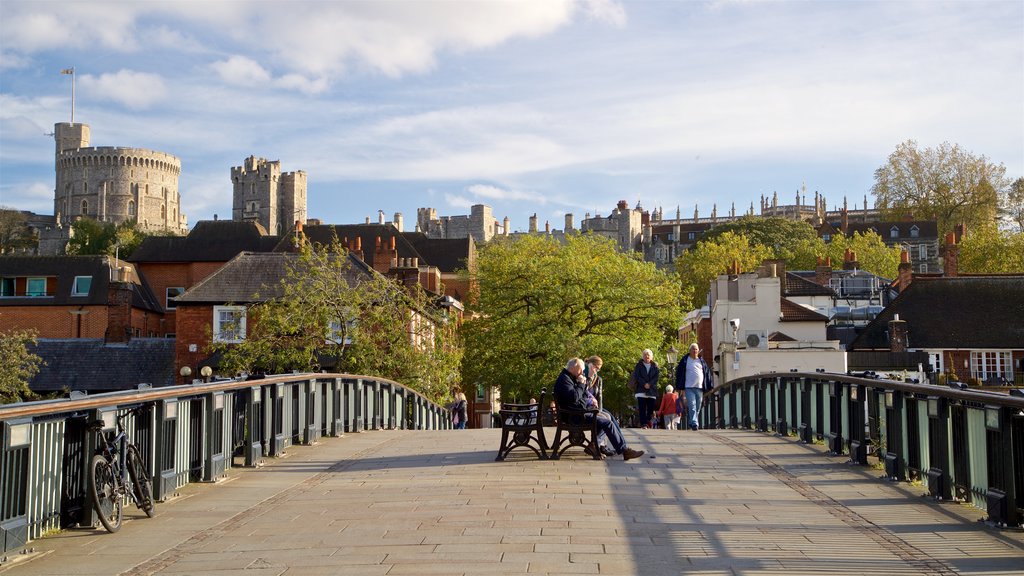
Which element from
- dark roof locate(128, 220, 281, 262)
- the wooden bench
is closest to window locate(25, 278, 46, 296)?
dark roof locate(128, 220, 281, 262)

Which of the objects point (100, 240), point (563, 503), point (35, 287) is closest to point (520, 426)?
point (563, 503)

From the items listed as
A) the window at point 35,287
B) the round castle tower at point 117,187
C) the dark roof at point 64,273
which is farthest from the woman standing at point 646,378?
the round castle tower at point 117,187

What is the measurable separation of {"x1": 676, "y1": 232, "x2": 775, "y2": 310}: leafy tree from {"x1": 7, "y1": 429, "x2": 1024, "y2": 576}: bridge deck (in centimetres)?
7446

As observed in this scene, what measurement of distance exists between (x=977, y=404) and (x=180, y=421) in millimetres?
7258

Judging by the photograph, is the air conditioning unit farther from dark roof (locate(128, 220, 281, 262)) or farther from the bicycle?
dark roof (locate(128, 220, 281, 262))

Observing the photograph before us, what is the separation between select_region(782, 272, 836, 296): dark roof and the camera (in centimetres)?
6538

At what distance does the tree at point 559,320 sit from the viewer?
43344 mm

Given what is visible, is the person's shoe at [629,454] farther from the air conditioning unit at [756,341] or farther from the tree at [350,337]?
the air conditioning unit at [756,341]

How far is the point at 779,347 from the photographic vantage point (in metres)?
45.6

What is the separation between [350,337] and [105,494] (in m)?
23.1

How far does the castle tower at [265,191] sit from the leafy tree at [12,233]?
35625 mm

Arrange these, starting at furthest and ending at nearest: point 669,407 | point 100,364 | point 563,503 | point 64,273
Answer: point 64,273, point 100,364, point 669,407, point 563,503

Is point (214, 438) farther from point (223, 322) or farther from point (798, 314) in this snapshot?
point (798, 314)

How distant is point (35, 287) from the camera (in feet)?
216
